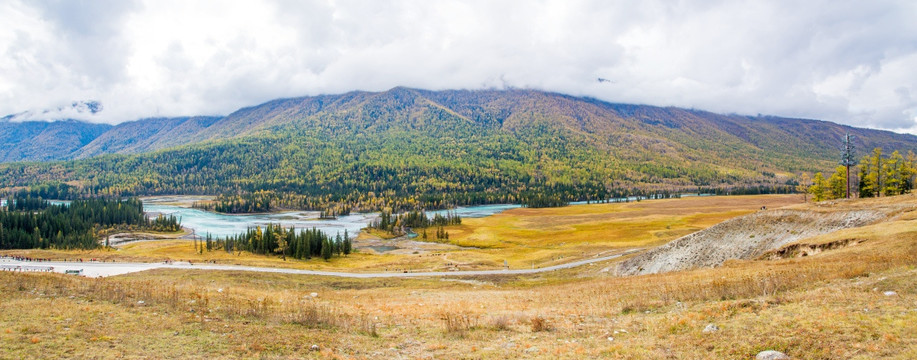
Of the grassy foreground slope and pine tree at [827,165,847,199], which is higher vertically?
pine tree at [827,165,847,199]

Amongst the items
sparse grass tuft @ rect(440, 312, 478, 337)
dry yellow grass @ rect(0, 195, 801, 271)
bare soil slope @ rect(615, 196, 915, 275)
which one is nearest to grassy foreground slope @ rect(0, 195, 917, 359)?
sparse grass tuft @ rect(440, 312, 478, 337)

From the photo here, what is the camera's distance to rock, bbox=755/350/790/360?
10.8 m

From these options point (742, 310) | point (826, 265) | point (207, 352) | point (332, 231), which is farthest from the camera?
point (332, 231)

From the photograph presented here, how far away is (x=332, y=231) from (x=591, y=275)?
11523cm

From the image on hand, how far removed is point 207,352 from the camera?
13898mm

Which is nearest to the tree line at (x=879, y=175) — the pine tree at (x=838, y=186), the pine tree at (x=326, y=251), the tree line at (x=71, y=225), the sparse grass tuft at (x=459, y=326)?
the pine tree at (x=838, y=186)

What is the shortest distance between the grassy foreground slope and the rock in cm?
45

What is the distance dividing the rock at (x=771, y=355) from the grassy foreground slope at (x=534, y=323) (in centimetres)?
45

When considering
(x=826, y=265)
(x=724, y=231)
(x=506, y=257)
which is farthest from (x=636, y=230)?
(x=826, y=265)

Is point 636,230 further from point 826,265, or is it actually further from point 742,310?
point 742,310

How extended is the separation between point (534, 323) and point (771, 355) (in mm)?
8683

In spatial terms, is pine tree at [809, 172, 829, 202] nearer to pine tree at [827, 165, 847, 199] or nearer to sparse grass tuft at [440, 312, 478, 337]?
pine tree at [827, 165, 847, 199]

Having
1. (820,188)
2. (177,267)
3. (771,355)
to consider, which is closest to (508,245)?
(820,188)

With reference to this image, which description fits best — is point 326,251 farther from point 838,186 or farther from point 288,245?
point 838,186
